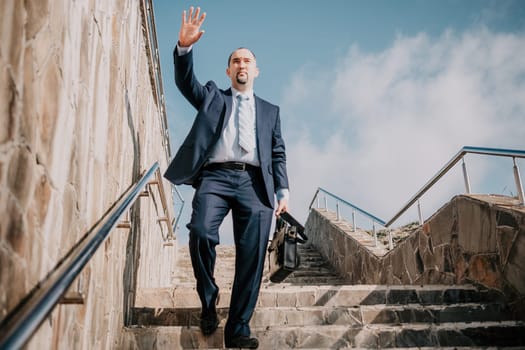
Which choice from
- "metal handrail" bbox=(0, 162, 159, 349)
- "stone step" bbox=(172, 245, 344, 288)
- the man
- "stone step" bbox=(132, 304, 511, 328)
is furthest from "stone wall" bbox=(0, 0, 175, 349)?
"stone step" bbox=(172, 245, 344, 288)

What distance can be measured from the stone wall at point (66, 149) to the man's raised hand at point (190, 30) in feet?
1.19

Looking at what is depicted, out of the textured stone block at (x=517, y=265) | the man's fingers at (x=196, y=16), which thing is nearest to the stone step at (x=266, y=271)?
the textured stone block at (x=517, y=265)

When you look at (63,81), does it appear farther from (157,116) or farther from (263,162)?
(157,116)

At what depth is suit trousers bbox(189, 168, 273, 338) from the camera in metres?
3.08

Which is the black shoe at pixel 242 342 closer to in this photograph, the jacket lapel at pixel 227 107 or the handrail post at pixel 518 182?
the jacket lapel at pixel 227 107

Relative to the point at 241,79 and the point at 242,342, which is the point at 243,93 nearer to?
the point at 241,79

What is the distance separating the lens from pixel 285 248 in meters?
3.40

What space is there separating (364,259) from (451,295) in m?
3.04

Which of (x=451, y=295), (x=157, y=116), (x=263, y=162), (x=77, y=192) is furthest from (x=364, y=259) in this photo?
(x=77, y=192)

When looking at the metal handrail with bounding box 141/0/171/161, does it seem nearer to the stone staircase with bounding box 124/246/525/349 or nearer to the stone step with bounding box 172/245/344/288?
the stone staircase with bounding box 124/246/525/349

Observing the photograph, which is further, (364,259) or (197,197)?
(364,259)

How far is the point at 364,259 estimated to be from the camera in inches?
292

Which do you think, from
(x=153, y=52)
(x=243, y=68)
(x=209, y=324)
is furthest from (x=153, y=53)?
(x=209, y=324)

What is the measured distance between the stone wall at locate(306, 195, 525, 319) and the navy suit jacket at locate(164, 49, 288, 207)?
1.89m
